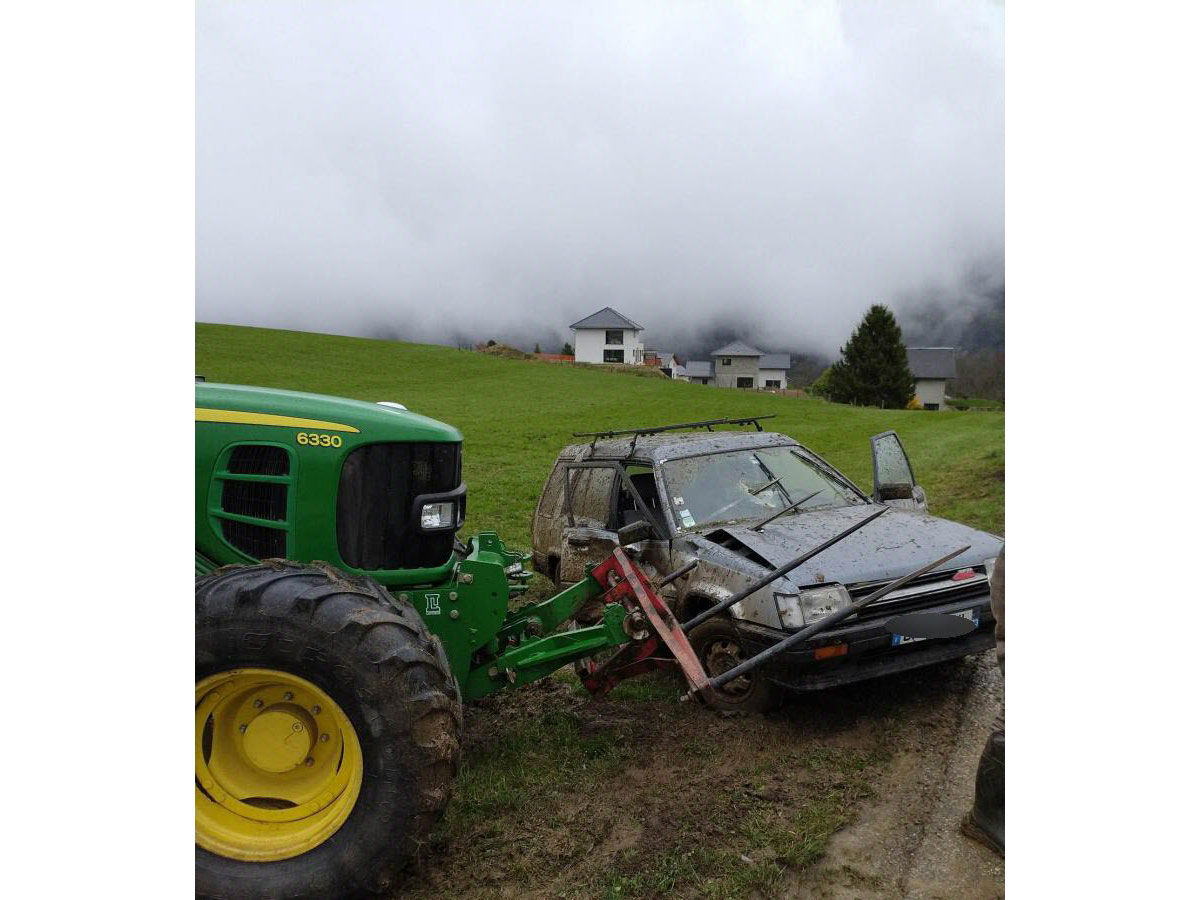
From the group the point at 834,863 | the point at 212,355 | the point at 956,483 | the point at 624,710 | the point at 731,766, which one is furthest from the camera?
the point at 956,483

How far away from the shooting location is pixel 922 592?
410 centimetres

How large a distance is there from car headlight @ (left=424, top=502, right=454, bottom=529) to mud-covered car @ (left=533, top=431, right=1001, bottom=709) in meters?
0.97

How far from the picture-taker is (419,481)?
11.2 ft

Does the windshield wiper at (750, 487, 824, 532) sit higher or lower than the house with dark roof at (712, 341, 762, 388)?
lower

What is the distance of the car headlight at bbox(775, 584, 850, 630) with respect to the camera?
3.84 m

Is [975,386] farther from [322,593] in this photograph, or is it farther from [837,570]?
[322,593]

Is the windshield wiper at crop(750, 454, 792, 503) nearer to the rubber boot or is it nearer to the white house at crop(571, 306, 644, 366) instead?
the rubber boot

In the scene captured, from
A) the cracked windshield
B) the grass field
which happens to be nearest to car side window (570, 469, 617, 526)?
the cracked windshield

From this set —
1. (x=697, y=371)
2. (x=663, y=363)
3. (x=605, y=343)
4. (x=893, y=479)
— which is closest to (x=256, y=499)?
(x=893, y=479)

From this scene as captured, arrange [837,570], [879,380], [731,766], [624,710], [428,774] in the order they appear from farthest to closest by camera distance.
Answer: [879,380] < [624,710] < [837,570] < [731,766] < [428,774]

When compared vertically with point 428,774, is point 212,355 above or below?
above

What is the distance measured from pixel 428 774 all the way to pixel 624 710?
1.86 m

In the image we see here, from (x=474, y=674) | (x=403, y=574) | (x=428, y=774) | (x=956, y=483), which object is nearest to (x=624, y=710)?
(x=474, y=674)

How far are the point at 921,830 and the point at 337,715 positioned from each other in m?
2.20
